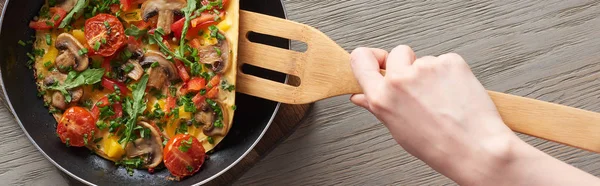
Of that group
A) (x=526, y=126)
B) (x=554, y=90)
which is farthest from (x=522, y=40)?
(x=526, y=126)

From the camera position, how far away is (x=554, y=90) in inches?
117

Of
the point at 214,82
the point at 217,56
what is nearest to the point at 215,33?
the point at 217,56

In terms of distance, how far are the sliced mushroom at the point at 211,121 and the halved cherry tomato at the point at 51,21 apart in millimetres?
726

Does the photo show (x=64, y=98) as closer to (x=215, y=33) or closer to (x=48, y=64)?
(x=48, y=64)

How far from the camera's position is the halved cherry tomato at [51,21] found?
2691mm

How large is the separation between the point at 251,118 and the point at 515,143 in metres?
1.30

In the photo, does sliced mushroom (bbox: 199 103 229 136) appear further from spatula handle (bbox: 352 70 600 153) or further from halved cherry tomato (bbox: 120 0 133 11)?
spatula handle (bbox: 352 70 600 153)

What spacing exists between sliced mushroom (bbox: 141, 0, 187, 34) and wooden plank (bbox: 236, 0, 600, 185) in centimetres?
72

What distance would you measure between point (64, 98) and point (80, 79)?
11cm

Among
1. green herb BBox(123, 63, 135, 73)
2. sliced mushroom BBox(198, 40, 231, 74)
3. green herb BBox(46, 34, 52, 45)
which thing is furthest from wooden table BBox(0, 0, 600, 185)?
green herb BBox(46, 34, 52, 45)

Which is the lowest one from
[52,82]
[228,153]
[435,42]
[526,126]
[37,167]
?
[37,167]

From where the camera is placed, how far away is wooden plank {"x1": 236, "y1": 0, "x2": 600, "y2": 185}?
297cm

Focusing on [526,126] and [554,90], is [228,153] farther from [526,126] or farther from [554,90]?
[554,90]

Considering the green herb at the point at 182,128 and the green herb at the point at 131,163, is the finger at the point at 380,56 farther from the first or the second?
the green herb at the point at 131,163
